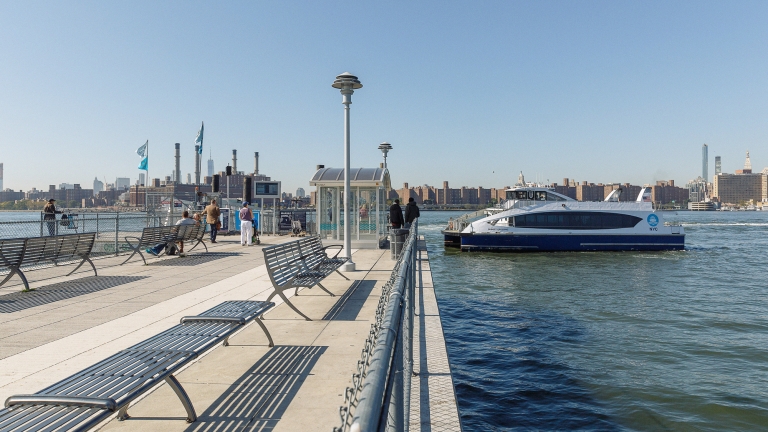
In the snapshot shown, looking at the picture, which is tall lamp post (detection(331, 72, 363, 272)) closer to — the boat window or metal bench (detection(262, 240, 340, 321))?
metal bench (detection(262, 240, 340, 321))

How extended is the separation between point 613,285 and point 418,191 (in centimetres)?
17956

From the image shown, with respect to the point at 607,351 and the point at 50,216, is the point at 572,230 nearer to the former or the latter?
the point at 607,351

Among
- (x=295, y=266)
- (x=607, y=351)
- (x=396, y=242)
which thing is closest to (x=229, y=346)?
(x=295, y=266)

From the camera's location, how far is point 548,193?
36156 millimetres

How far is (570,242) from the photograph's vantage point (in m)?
33.3

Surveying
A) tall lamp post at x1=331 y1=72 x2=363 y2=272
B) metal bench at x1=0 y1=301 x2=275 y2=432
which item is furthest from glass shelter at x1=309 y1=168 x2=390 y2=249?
metal bench at x1=0 y1=301 x2=275 y2=432

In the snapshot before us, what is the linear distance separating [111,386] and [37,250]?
762cm

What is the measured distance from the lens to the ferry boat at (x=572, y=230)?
32.8 m

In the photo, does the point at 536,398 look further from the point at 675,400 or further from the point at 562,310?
the point at 562,310

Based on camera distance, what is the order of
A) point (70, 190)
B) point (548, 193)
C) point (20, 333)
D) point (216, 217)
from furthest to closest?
point (70, 190)
point (548, 193)
point (216, 217)
point (20, 333)

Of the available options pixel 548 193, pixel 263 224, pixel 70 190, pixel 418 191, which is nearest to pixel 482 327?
pixel 263 224

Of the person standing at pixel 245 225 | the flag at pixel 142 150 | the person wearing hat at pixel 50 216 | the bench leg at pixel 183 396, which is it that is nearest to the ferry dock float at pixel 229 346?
the bench leg at pixel 183 396

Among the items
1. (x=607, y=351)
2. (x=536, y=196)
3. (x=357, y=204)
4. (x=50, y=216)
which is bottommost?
(x=607, y=351)

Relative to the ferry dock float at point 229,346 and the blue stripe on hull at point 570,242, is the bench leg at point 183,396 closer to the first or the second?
the ferry dock float at point 229,346
